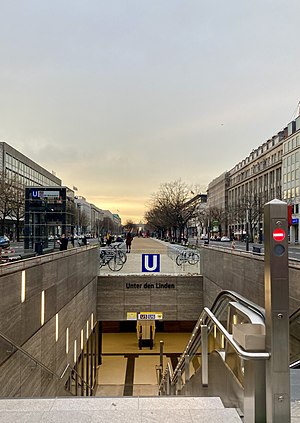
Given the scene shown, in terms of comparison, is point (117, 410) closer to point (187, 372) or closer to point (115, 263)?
point (187, 372)

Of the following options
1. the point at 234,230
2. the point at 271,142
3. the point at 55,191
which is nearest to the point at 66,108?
the point at 55,191

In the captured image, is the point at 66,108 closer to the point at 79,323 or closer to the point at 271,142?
the point at 79,323

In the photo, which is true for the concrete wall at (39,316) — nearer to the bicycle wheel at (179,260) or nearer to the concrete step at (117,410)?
the concrete step at (117,410)

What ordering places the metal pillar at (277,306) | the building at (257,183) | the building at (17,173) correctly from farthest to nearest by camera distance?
the building at (257,183) < the building at (17,173) < the metal pillar at (277,306)

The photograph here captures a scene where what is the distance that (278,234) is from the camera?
249cm

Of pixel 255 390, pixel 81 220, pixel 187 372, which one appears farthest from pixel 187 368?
pixel 81 220

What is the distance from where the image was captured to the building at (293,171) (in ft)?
201

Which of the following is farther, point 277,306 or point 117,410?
point 117,410

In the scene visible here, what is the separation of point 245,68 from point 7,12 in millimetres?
10428

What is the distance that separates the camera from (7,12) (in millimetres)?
14586

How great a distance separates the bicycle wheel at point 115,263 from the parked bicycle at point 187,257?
311 centimetres

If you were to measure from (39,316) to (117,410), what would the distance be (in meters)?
6.95

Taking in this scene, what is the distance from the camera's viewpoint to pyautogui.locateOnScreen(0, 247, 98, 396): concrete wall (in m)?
7.13

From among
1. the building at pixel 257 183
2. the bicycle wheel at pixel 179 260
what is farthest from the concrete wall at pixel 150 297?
the building at pixel 257 183
